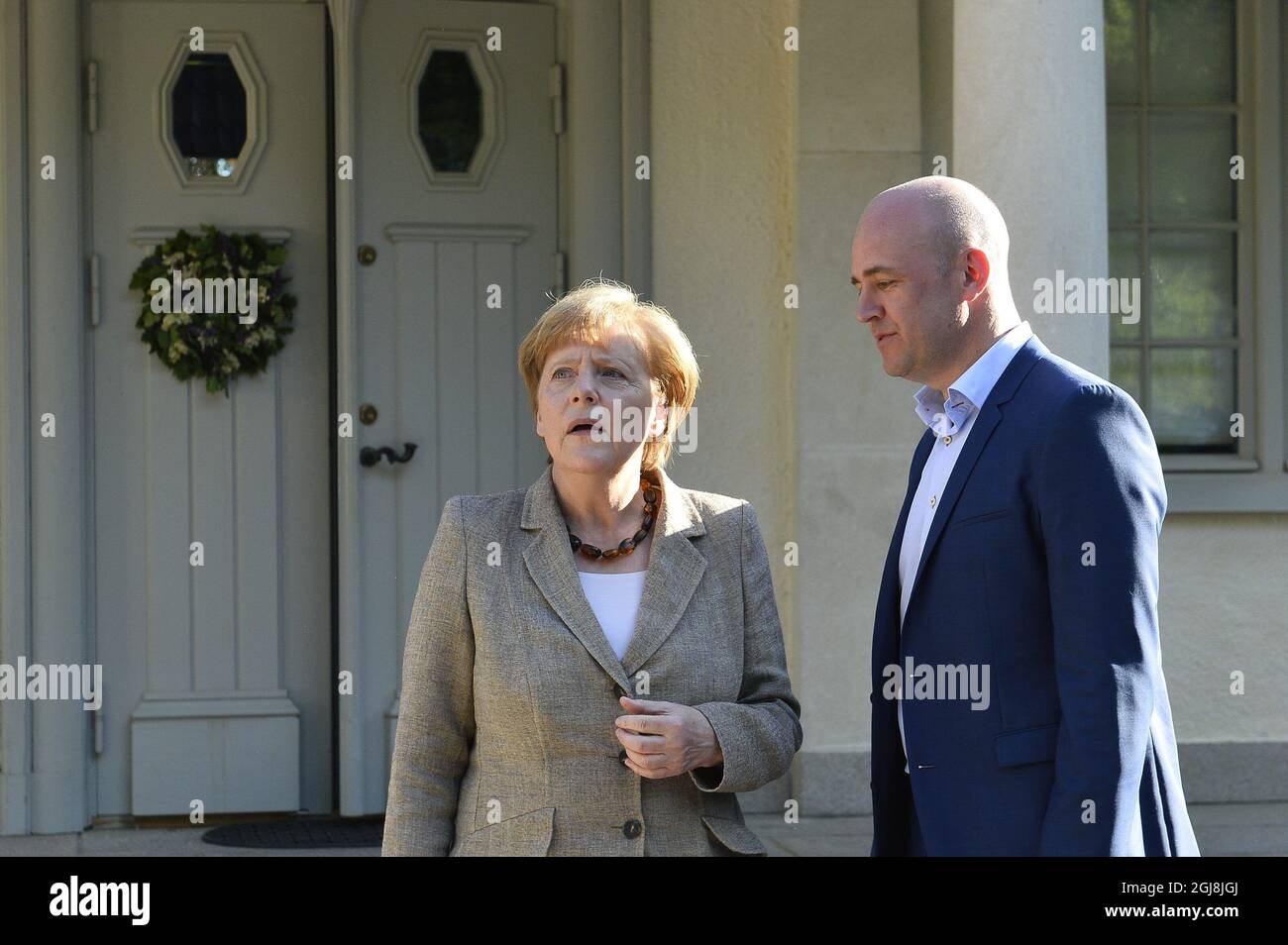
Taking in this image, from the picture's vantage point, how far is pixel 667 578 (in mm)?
2857

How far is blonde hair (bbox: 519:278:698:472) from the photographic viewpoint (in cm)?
285

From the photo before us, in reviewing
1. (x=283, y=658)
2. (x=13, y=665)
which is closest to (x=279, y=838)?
(x=283, y=658)

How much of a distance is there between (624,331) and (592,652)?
0.54 meters

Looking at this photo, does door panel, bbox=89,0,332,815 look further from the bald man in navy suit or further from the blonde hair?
the bald man in navy suit

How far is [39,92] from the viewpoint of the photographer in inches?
238

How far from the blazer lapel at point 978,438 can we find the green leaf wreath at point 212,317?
4.03 m

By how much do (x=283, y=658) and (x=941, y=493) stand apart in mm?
4072

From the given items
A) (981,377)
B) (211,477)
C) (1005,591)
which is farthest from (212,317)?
(1005,591)

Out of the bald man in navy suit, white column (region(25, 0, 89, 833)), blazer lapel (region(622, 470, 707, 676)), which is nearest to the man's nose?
the bald man in navy suit

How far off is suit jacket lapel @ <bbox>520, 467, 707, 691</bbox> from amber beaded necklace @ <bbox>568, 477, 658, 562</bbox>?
27 millimetres

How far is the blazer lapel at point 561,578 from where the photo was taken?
9.09ft

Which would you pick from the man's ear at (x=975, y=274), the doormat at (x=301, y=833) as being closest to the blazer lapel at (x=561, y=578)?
the man's ear at (x=975, y=274)

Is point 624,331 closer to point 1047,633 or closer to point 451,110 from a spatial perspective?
point 1047,633

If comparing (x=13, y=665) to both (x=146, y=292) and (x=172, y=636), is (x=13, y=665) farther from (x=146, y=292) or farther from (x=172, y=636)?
(x=146, y=292)
